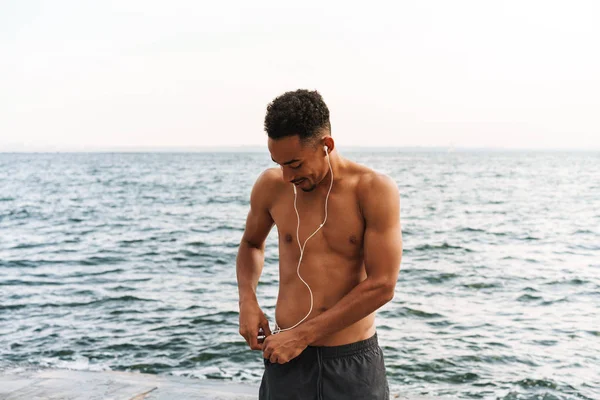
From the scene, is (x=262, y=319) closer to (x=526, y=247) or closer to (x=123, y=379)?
(x=123, y=379)

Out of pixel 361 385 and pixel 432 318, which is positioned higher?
pixel 361 385

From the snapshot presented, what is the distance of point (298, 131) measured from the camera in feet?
8.37

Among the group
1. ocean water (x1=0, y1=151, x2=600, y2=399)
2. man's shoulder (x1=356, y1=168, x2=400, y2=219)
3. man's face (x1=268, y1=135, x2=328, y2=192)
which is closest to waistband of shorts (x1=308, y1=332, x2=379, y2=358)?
man's shoulder (x1=356, y1=168, x2=400, y2=219)

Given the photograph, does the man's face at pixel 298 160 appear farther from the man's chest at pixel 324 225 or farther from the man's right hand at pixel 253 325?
the man's right hand at pixel 253 325

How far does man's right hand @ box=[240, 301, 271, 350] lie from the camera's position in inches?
109

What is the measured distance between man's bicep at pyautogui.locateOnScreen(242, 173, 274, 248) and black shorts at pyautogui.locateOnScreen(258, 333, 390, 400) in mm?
587

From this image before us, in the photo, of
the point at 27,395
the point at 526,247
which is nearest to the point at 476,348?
the point at 27,395

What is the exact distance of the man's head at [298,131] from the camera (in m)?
2.54

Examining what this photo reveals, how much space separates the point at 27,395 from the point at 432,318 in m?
6.80

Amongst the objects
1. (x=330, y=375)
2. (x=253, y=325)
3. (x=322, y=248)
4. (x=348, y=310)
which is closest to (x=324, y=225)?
(x=322, y=248)

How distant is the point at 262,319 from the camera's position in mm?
2812

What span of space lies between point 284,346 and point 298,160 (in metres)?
0.74

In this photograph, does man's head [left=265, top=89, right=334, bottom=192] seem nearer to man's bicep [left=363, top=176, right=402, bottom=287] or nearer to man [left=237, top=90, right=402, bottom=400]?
man [left=237, top=90, right=402, bottom=400]

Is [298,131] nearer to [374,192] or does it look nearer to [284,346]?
[374,192]
